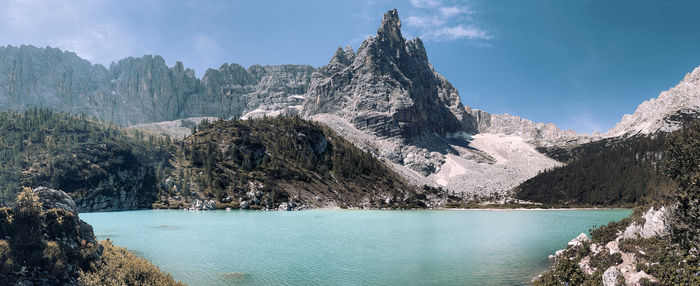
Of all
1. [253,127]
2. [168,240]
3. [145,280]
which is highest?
[253,127]

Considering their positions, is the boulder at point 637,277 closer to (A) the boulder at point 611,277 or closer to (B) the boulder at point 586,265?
(A) the boulder at point 611,277

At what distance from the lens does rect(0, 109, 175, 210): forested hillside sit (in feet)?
382

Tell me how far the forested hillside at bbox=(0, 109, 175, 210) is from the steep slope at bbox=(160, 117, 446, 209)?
11798 millimetres

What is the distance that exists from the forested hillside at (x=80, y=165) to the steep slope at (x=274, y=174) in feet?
38.7

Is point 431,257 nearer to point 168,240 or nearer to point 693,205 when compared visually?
point 693,205

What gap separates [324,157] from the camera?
192375mm

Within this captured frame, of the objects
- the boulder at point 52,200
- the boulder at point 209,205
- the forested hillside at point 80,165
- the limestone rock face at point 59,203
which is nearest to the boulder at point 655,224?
the limestone rock face at point 59,203

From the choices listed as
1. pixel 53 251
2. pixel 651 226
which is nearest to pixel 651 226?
pixel 651 226

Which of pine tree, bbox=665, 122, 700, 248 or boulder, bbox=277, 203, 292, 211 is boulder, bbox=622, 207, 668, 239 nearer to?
pine tree, bbox=665, 122, 700, 248

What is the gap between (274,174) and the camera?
6053 inches

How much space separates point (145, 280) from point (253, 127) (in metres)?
179

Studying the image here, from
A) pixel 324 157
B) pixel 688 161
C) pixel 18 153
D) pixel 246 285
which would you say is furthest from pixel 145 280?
pixel 324 157

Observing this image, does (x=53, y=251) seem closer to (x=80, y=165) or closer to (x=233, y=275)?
(x=233, y=275)

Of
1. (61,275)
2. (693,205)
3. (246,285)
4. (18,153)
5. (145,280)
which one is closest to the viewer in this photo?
(61,275)
